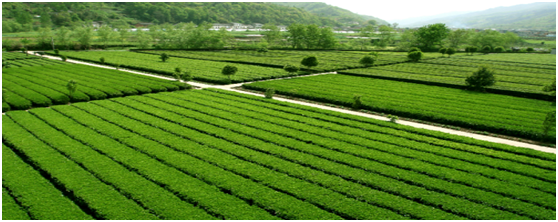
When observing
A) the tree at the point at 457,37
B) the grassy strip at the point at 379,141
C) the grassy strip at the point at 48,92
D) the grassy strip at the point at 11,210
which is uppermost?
the tree at the point at 457,37

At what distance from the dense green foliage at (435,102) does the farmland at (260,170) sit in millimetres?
4605

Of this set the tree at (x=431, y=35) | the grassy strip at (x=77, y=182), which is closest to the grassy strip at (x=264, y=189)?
the grassy strip at (x=77, y=182)

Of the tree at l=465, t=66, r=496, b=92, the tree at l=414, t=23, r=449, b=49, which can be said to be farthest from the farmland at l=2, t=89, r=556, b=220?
the tree at l=414, t=23, r=449, b=49

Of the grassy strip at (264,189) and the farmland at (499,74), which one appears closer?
the grassy strip at (264,189)

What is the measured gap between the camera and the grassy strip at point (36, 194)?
40.8ft

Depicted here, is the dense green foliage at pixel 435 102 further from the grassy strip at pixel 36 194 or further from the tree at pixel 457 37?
the tree at pixel 457 37

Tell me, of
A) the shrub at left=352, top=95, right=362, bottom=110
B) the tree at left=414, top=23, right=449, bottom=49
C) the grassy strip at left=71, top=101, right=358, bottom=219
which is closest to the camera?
the grassy strip at left=71, top=101, right=358, bottom=219

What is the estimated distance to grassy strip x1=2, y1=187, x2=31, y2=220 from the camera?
12.3m

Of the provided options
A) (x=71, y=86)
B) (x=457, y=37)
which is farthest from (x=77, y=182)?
(x=457, y=37)

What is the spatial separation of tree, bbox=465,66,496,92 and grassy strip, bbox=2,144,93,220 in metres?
40.9

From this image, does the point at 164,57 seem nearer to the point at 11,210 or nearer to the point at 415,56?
the point at 415,56

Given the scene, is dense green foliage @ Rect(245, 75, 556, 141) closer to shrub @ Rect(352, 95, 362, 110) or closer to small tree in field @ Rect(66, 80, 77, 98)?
shrub @ Rect(352, 95, 362, 110)

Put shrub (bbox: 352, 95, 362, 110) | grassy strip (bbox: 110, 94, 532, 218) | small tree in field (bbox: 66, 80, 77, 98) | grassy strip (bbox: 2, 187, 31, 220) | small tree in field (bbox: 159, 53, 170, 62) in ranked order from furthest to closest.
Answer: small tree in field (bbox: 159, 53, 170, 62), small tree in field (bbox: 66, 80, 77, 98), shrub (bbox: 352, 95, 362, 110), grassy strip (bbox: 110, 94, 532, 218), grassy strip (bbox: 2, 187, 31, 220)

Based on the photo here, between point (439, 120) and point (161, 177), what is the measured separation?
22250 mm
